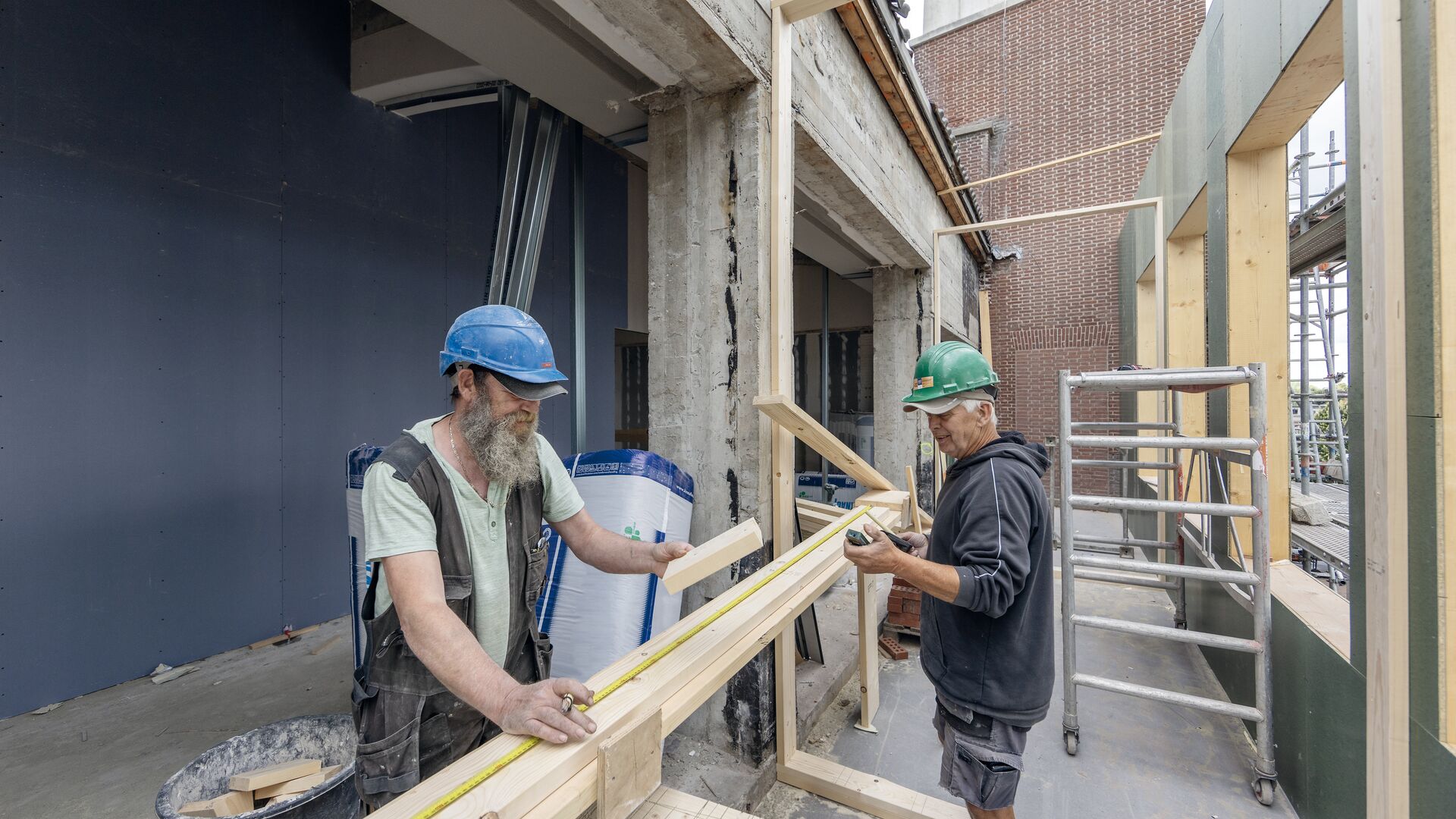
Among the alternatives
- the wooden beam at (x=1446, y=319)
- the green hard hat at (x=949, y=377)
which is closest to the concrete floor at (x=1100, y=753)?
the wooden beam at (x=1446, y=319)

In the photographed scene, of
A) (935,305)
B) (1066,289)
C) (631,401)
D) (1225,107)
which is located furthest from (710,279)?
(1066,289)

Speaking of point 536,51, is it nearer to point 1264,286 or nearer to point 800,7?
→ point 800,7

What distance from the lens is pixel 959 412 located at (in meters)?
2.06

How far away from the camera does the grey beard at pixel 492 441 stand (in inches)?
64.2

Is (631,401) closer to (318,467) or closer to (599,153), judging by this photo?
(599,153)

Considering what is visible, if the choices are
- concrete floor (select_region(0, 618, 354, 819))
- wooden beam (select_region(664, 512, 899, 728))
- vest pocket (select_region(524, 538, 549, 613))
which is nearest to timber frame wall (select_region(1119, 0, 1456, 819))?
wooden beam (select_region(664, 512, 899, 728))

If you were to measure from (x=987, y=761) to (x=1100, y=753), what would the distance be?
1.84 metres

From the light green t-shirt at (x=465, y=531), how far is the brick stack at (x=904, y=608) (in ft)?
11.0

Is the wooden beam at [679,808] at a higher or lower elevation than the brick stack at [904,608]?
higher

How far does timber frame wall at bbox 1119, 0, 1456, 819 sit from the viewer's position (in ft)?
5.41

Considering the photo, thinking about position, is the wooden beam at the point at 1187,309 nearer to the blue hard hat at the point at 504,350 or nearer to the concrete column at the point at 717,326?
the concrete column at the point at 717,326

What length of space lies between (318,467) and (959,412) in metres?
4.71

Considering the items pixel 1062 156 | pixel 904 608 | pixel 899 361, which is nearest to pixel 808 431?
pixel 904 608

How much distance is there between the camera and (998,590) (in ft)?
5.81
